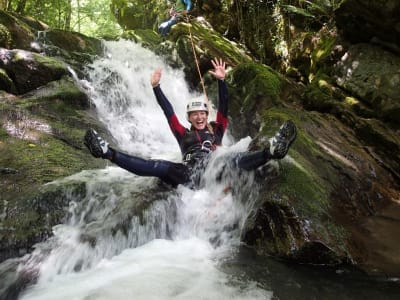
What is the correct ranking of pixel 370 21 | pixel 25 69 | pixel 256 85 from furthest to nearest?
pixel 370 21 → pixel 256 85 → pixel 25 69

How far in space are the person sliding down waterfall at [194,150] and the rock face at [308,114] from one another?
0.41m

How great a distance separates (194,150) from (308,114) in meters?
3.34

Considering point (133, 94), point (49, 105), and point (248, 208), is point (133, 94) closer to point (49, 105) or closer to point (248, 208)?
point (49, 105)

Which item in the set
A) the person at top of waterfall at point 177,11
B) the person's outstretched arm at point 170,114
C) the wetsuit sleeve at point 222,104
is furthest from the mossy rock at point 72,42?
the wetsuit sleeve at point 222,104

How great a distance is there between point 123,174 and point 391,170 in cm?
516

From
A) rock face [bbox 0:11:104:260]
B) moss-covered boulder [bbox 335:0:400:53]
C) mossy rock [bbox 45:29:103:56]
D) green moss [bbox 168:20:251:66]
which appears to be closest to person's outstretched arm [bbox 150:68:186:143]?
rock face [bbox 0:11:104:260]

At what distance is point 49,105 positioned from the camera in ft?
23.9

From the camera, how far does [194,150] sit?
18.1 feet

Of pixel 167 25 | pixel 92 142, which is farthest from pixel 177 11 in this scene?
pixel 92 142

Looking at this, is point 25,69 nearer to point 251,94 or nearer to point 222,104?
point 222,104

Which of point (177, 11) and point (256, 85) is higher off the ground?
point (177, 11)

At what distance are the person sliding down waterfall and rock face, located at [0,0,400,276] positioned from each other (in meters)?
0.41

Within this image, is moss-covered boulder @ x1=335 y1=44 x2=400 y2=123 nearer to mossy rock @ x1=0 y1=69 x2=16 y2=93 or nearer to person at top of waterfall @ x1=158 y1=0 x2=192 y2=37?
person at top of waterfall @ x1=158 y1=0 x2=192 y2=37

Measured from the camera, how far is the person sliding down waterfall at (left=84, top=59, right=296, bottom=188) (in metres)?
4.34
